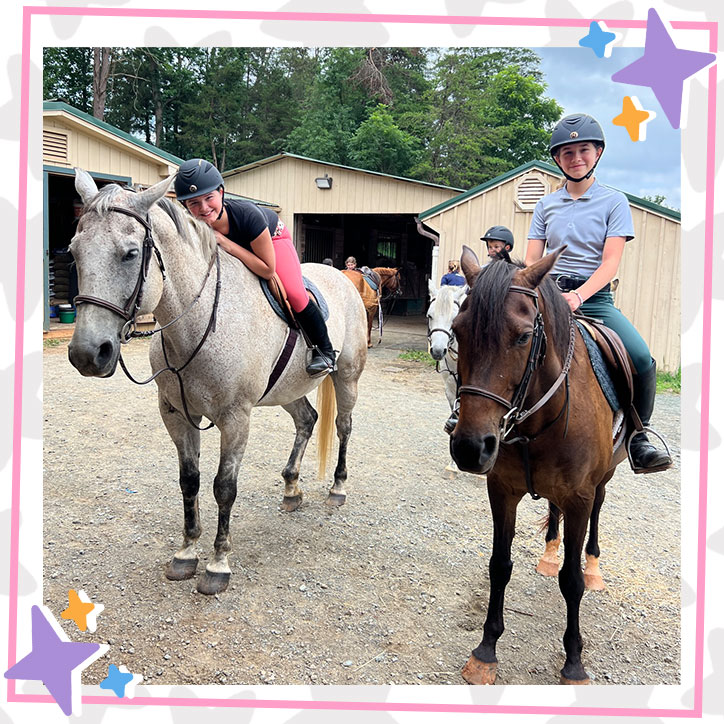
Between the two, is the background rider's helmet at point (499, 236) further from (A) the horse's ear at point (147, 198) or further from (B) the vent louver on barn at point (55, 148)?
(B) the vent louver on barn at point (55, 148)

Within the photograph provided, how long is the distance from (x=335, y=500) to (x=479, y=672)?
6.69 feet

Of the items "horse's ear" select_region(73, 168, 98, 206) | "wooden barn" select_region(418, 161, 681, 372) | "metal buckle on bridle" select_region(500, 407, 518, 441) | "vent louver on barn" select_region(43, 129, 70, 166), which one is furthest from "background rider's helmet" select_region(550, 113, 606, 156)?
"vent louver on barn" select_region(43, 129, 70, 166)

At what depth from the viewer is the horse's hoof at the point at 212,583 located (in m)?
2.98

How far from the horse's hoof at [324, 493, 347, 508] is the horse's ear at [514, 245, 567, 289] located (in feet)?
9.27

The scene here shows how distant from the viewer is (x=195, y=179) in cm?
271

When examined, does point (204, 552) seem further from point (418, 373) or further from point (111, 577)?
A: point (418, 373)

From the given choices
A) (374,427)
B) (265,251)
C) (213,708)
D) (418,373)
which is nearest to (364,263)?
(418,373)

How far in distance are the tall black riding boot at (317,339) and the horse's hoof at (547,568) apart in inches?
73.1

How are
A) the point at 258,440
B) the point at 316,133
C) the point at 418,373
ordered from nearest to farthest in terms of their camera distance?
the point at 258,440 < the point at 418,373 < the point at 316,133

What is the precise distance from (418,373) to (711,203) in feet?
26.5

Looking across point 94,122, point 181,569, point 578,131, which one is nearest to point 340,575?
point 181,569

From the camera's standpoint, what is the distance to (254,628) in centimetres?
272

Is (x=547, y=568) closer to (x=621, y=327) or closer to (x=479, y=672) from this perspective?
(x=479, y=672)

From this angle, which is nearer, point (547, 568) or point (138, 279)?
point (138, 279)
